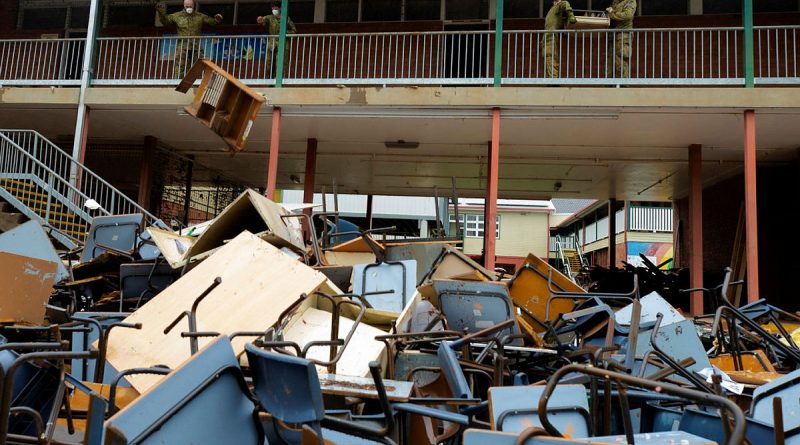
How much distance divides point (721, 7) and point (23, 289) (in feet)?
42.0

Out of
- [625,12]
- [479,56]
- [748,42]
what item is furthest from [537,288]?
[625,12]

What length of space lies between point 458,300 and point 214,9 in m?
11.2

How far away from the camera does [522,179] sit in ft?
48.0

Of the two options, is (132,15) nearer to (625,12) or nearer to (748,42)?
(625,12)

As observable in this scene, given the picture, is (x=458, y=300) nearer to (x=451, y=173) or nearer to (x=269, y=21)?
(x=269, y=21)

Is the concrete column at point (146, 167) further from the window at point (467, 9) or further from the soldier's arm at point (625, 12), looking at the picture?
the soldier's arm at point (625, 12)

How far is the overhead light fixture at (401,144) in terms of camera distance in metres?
11.5

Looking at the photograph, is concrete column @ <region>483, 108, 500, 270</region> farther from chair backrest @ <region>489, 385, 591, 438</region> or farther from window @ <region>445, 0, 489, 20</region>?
chair backrest @ <region>489, 385, 591, 438</region>

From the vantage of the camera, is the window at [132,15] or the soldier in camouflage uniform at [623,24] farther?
the window at [132,15]

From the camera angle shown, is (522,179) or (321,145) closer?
(321,145)

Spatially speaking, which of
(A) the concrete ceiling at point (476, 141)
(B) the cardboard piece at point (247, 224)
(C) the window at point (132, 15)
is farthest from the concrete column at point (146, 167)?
(B) the cardboard piece at point (247, 224)

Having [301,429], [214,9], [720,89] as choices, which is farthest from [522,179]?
[301,429]

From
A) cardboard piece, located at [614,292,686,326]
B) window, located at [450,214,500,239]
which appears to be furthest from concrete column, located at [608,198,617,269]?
window, located at [450,214,500,239]

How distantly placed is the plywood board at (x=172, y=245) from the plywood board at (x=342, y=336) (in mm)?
1767
